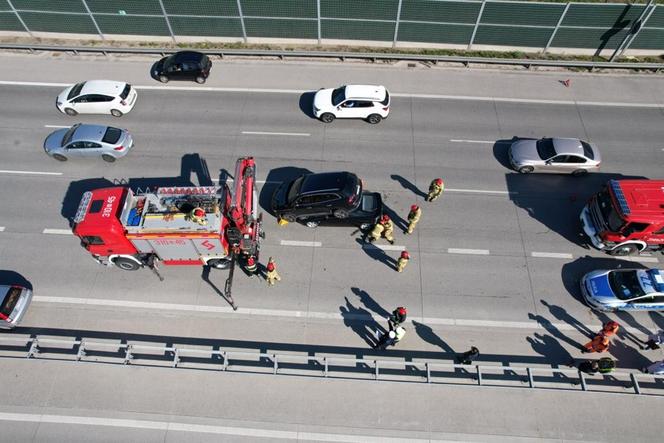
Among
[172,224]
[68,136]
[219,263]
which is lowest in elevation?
[219,263]

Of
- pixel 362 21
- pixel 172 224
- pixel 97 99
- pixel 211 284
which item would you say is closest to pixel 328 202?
pixel 211 284

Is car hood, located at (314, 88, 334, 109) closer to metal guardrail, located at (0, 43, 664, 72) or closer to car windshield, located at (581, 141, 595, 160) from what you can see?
metal guardrail, located at (0, 43, 664, 72)

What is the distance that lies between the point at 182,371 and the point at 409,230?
35.6 feet

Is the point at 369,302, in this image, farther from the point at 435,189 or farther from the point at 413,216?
the point at 435,189

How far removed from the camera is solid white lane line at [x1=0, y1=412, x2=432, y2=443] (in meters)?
13.9

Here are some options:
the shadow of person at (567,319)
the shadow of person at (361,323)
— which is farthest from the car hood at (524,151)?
the shadow of person at (361,323)

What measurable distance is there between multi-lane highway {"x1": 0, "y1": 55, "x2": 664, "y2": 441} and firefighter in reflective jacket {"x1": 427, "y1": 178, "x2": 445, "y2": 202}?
55 centimetres

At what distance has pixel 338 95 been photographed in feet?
73.4

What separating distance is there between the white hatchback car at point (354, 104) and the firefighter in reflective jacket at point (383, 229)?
7.08 m

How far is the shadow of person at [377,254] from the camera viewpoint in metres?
18.0

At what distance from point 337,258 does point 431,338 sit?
510 centimetres

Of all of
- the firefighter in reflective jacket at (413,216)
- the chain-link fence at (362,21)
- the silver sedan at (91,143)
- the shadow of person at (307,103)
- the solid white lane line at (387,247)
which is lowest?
the solid white lane line at (387,247)

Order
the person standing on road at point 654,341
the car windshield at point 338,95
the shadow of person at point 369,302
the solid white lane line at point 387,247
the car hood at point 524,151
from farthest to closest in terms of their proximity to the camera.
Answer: the car windshield at point 338,95, the car hood at point 524,151, the solid white lane line at point 387,247, the shadow of person at point 369,302, the person standing on road at point 654,341

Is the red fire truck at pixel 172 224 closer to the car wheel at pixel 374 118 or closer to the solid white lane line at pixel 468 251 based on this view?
the solid white lane line at pixel 468 251
